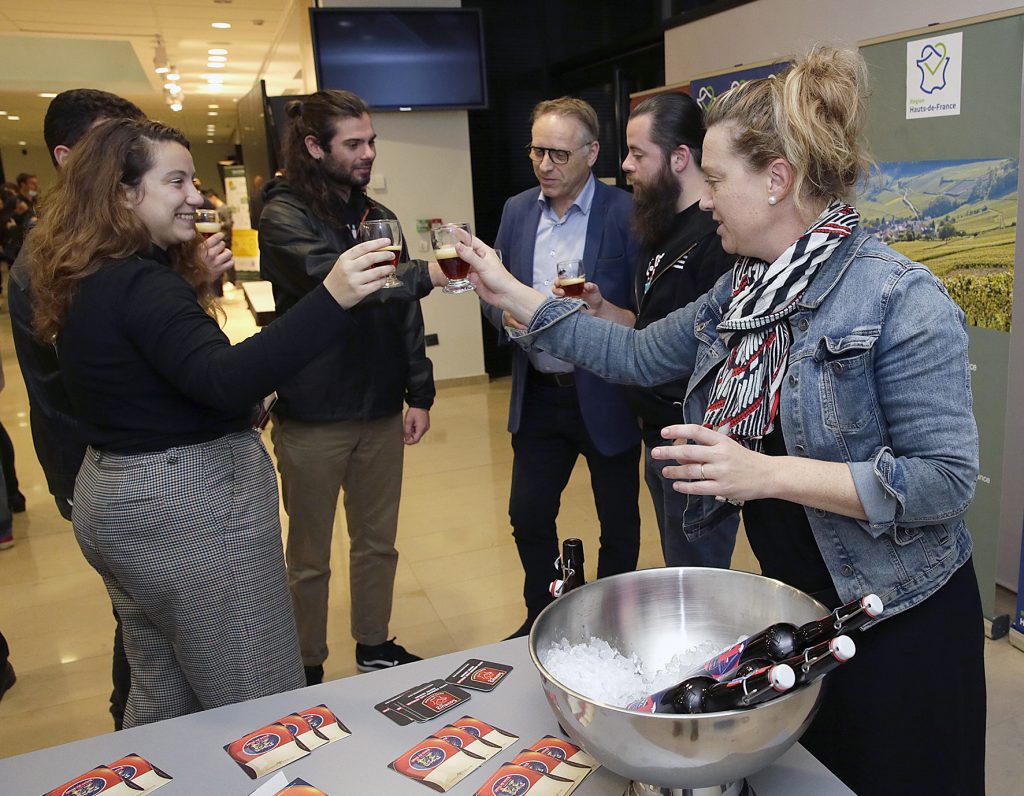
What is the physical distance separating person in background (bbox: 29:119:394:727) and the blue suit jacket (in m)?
1.17

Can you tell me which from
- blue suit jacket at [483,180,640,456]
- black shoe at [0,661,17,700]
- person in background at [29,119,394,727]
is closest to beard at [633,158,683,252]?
blue suit jacket at [483,180,640,456]

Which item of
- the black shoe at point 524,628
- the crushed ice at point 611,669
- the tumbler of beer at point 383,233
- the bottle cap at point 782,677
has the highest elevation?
the tumbler of beer at point 383,233

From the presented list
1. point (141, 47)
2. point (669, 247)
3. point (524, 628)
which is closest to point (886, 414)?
point (669, 247)

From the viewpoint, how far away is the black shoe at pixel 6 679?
9.70ft

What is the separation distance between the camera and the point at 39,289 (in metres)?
1.69

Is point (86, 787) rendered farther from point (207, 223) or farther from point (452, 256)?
point (207, 223)

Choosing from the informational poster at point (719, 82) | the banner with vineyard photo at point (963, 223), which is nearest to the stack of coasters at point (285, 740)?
the banner with vineyard photo at point (963, 223)

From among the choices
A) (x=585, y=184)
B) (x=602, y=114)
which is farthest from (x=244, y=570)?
(x=602, y=114)

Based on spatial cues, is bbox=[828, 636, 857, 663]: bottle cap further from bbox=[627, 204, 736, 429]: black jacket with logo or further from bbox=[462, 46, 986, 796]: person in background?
bbox=[627, 204, 736, 429]: black jacket with logo

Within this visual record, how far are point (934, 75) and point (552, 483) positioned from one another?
1913 mm

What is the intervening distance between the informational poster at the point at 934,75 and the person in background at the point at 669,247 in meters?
0.94

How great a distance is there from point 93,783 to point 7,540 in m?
3.68

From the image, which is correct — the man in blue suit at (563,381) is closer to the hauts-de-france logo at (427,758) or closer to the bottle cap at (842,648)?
the hauts-de-france logo at (427,758)

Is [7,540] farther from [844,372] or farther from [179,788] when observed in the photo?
[844,372]
